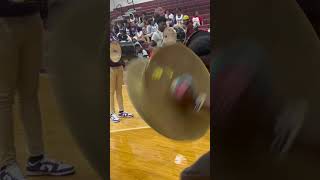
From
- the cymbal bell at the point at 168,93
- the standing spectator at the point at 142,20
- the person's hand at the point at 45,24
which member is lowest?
the cymbal bell at the point at 168,93

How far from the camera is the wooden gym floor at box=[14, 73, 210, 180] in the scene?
→ 0.77 meters

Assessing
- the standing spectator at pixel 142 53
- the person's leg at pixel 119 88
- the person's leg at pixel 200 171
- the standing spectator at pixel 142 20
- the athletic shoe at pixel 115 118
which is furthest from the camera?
the standing spectator at pixel 142 20

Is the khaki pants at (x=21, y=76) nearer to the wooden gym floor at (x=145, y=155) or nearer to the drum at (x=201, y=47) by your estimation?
the drum at (x=201, y=47)

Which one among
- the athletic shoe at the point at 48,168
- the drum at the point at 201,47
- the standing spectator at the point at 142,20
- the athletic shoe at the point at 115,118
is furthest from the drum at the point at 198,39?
the standing spectator at the point at 142,20

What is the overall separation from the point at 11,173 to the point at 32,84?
0.60ft

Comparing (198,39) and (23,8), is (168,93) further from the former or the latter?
(23,8)

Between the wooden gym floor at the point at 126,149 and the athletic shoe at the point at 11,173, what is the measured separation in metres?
0.02

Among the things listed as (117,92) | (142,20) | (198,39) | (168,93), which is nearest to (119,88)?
(117,92)

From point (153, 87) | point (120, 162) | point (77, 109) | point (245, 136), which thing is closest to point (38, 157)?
point (77, 109)

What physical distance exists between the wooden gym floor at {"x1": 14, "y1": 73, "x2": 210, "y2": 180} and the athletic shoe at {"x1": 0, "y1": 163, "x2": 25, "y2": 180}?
2 centimetres

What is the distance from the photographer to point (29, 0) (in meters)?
0.77

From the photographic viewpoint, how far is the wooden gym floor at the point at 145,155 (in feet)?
4.77

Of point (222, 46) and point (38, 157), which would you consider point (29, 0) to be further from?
point (222, 46)

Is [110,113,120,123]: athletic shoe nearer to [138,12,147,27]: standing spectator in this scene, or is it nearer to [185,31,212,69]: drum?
[185,31,212,69]: drum
